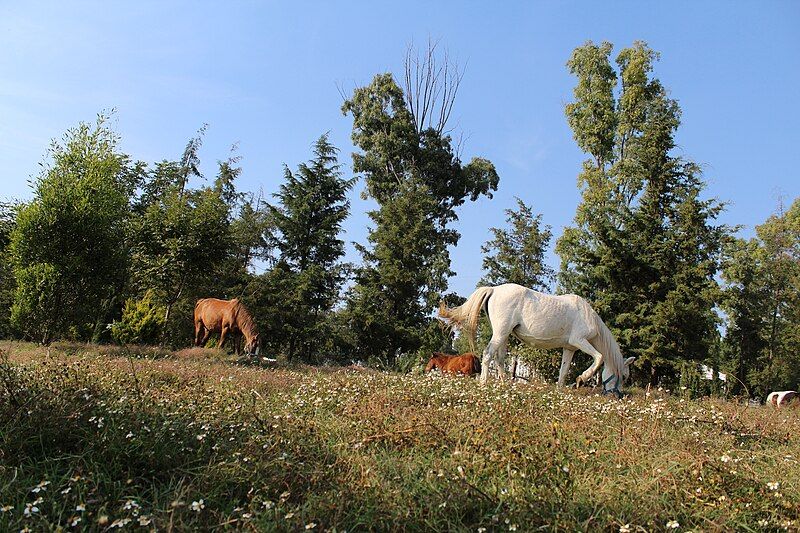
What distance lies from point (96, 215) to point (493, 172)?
23.3m

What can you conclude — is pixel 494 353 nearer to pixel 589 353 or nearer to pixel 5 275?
pixel 589 353

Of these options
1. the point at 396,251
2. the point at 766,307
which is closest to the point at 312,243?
the point at 396,251

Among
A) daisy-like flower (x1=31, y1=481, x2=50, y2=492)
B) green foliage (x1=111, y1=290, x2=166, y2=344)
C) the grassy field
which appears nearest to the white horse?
the grassy field

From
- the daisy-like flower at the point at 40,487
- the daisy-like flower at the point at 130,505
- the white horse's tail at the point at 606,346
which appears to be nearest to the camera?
the daisy-like flower at the point at 130,505

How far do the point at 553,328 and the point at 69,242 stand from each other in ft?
40.0

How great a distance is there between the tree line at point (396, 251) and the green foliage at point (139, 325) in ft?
0.22

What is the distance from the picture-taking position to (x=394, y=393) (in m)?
7.50

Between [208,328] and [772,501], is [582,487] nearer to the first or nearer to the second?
[772,501]

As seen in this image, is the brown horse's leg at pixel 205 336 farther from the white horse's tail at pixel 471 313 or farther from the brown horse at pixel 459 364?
the white horse's tail at pixel 471 313

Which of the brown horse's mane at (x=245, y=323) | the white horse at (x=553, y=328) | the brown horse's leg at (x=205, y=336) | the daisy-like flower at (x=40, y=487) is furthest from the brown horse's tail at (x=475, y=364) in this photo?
the daisy-like flower at (x=40, y=487)

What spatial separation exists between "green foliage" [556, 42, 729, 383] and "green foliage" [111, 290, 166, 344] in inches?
568

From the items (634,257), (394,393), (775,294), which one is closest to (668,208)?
(634,257)

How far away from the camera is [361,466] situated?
14.7 ft

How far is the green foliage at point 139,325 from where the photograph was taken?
19.3 meters
